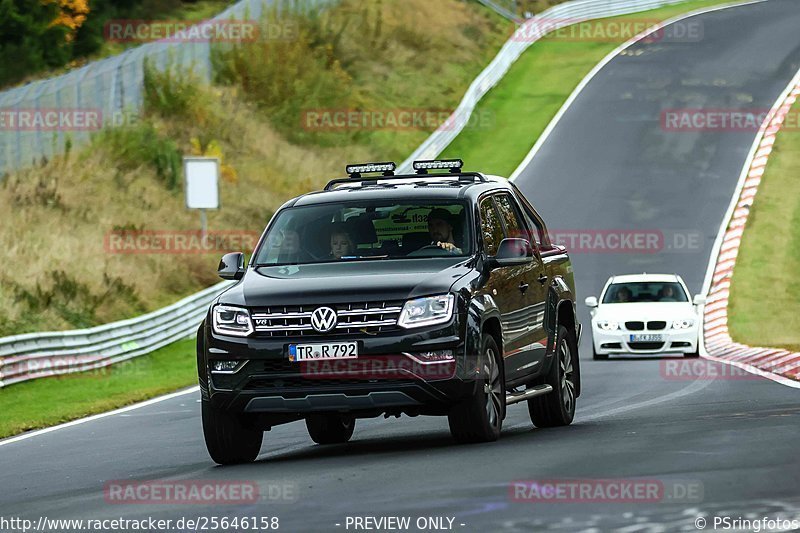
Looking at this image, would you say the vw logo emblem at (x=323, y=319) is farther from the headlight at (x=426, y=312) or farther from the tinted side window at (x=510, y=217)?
the tinted side window at (x=510, y=217)

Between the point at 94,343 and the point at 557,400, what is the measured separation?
13608 mm

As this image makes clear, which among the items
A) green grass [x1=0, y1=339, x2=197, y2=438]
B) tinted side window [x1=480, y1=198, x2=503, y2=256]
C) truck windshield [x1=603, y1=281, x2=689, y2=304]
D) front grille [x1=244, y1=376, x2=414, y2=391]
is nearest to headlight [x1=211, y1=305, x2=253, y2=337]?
front grille [x1=244, y1=376, x2=414, y2=391]

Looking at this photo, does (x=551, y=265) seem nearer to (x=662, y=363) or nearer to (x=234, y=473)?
(x=234, y=473)

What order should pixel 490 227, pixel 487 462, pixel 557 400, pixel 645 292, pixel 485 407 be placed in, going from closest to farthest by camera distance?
pixel 487 462, pixel 485 407, pixel 490 227, pixel 557 400, pixel 645 292

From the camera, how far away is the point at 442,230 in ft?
40.9

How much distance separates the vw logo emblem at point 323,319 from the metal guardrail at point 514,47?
35828mm

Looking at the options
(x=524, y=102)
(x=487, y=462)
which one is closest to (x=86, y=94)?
(x=524, y=102)

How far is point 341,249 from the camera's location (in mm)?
12414

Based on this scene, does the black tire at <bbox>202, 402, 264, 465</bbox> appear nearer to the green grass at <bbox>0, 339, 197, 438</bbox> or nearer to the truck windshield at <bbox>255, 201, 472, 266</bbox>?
the truck windshield at <bbox>255, 201, 472, 266</bbox>

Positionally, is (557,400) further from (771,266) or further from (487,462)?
(771,266)

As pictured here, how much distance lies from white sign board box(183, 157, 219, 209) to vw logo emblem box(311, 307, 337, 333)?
23.6 m

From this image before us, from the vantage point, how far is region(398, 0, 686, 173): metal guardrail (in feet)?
166

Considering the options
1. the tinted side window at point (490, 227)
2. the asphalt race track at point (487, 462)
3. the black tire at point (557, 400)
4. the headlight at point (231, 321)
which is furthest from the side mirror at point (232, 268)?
the black tire at point (557, 400)

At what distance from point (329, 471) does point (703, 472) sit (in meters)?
2.55
